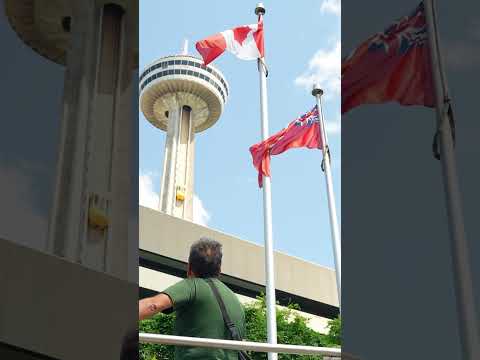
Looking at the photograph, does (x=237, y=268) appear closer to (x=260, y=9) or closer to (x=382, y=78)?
(x=260, y=9)

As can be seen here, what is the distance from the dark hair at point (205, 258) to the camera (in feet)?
6.25

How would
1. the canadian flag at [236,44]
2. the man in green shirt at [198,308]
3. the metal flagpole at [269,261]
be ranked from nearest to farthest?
1. the man in green shirt at [198,308]
2. the metal flagpole at [269,261]
3. the canadian flag at [236,44]

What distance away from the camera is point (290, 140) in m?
9.23

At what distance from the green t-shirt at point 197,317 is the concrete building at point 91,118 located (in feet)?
3.37

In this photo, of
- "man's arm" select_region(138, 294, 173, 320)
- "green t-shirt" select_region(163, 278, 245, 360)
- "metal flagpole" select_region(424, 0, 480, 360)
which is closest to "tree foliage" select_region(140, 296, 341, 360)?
"green t-shirt" select_region(163, 278, 245, 360)

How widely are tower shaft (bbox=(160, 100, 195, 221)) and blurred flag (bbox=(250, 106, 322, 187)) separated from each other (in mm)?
26838

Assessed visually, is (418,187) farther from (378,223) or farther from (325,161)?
(325,161)

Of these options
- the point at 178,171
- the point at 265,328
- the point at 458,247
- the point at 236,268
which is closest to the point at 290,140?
the point at 265,328

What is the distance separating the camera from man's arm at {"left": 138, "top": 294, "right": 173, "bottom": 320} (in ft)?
5.04

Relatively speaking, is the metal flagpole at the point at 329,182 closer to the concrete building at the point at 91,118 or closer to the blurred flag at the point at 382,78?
the blurred flag at the point at 382,78

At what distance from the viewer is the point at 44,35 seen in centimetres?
72

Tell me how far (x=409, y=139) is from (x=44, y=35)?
0.77 metres

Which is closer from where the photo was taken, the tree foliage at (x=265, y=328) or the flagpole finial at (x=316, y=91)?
the flagpole finial at (x=316, y=91)

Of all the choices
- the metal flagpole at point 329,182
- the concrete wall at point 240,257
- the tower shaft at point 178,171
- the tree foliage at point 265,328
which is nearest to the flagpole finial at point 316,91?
the metal flagpole at point 329,182
